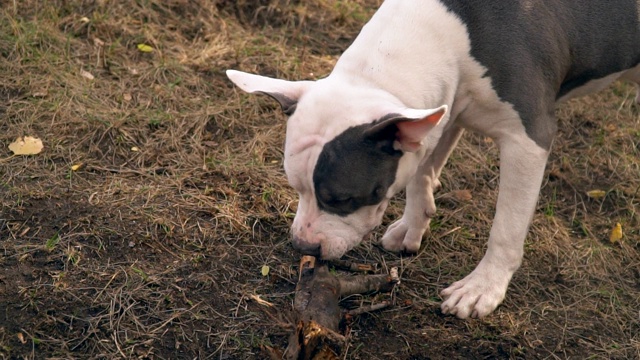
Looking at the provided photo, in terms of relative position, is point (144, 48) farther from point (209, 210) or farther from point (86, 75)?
point (209, 210)

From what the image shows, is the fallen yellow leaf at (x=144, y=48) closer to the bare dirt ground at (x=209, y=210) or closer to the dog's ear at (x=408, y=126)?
the bare dirt ground at (x=209, y=210)

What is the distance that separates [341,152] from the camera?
10.8 ft

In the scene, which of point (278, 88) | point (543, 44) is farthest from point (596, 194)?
point (278, 88)

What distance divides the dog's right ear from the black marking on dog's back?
2.61 feet

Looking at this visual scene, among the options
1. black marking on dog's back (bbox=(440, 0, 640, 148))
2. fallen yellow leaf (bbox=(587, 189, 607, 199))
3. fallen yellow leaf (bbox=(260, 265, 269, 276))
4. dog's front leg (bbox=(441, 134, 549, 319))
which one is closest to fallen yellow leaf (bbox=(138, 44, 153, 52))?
fallen yellow leaf (bbox=(260, 265, 269, 276))

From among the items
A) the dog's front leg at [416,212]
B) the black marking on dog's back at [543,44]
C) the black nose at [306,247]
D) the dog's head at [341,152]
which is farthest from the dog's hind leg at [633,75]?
the black nose at [306,247]

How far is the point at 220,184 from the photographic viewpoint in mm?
4676

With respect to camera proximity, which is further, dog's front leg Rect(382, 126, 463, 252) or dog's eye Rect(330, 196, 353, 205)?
dog's front leg Rect(382, 126, 463, 252)

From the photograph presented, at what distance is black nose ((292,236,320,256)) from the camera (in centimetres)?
350

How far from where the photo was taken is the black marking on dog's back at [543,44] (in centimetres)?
366

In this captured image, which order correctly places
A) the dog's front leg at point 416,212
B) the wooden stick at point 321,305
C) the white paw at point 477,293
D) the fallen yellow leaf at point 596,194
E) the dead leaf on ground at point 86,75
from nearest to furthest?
1. the wooden stick at point 321,305
2. the white paw at point 477,293
3. the dog's front leg at point 416,212
4. the fallen yellow leaf at point 596,194
5. the dead leaf on ground at point 86,75

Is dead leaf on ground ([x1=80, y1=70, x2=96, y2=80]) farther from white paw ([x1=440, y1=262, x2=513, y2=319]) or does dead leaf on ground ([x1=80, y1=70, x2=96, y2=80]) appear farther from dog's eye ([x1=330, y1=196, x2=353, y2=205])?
white paw ([x1=440, y1=262, x2=513, y2=319])

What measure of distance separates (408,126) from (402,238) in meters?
1.32

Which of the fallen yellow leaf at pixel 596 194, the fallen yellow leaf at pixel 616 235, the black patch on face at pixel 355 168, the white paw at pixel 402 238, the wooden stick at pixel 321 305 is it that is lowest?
the fallen yellow leaf at pixel 596 194
